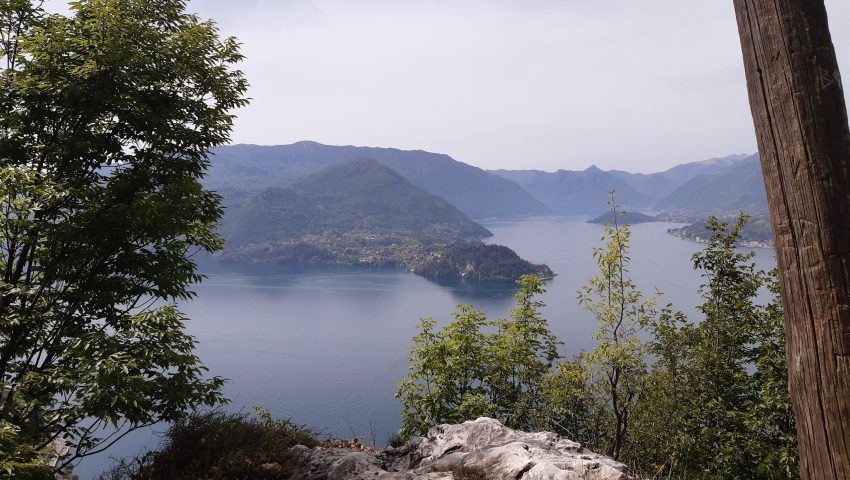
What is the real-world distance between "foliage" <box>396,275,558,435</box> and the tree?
196 inches

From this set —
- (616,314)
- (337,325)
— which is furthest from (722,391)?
(337,325)

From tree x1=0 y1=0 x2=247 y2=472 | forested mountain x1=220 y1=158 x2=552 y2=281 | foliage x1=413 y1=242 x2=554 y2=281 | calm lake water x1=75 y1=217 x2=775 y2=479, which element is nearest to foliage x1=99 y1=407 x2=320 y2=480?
tree x1=0 y1=0 x2=247 y2=472

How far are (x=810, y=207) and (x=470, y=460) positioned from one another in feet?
14.1

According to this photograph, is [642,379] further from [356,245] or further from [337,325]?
[356,245]

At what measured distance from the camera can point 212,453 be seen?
558 cm

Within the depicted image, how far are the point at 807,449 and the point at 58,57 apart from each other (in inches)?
297

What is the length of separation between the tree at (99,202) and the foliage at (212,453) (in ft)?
1.06

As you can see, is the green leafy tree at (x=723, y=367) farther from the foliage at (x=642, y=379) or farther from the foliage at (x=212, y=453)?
the foliage at (x=212, y=453)

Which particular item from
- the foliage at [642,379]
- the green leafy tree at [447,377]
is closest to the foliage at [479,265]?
the foliage at [642,379]

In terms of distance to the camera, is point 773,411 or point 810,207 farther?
point 773,411

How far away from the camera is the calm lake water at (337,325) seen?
1564 inches

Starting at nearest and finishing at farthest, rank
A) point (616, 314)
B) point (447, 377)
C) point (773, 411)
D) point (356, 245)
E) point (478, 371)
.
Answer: point (616, 314) < point (773, 411) < point (447, 377) < point (478, 371) < point (356, 245)

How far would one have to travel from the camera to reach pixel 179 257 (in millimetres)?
6676

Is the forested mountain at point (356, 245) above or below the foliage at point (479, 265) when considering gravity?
above
